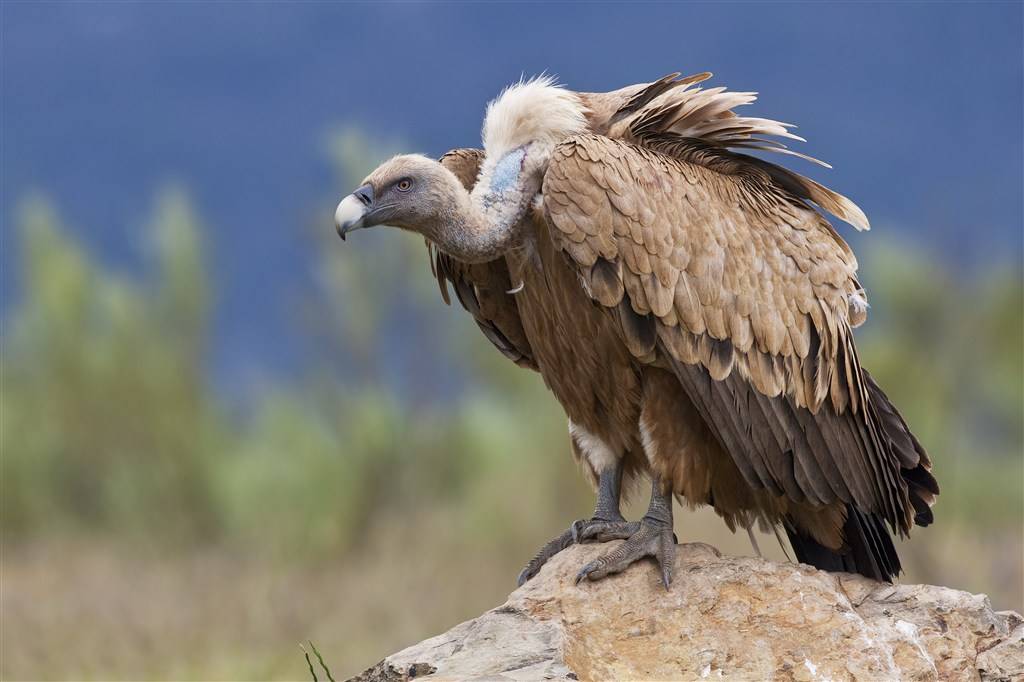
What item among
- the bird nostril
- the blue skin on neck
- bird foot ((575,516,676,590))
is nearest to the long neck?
the blue skin on neck

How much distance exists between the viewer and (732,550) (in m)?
12.5

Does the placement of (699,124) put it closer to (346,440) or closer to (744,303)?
(744,303)

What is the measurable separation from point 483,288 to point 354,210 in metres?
0.95

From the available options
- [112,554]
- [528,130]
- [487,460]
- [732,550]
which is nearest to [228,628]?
[112,554]

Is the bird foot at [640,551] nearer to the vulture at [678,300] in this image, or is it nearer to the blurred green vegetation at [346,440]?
the vulture at [678,300]

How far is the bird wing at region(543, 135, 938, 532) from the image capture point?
4973 millimetres

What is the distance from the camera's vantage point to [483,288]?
5988mm

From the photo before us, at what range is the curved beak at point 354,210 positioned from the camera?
5238mm

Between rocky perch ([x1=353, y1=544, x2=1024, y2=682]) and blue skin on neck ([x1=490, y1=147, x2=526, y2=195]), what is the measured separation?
5.22 feet

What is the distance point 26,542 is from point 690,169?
11.3 metres

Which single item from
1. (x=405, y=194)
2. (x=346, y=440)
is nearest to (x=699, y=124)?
(x=405, y=194)

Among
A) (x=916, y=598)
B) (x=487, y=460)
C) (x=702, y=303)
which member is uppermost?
(x=487, y=460)

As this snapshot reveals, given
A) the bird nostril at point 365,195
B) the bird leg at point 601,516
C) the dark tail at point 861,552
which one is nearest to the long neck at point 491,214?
the bird nostril at point 365,195

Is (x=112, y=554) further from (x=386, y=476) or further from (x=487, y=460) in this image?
(x=487, y=460)
